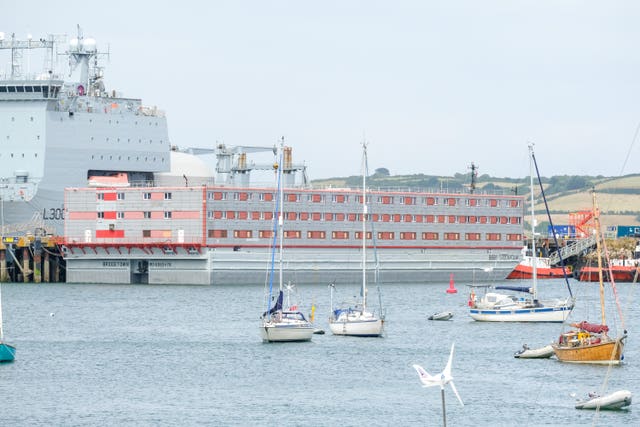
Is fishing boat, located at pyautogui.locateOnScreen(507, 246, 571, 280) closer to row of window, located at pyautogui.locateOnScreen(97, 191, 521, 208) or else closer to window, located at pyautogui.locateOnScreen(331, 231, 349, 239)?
row of window, located at pyautogui.locateOnScreen(97, 191, 521, 208)

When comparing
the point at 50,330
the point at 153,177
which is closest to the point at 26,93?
the point at 153,177

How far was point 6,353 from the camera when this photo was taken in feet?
223

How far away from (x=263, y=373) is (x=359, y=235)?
67.1 meters

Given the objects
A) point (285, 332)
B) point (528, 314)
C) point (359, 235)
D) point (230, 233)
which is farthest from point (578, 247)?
point (285, 332)

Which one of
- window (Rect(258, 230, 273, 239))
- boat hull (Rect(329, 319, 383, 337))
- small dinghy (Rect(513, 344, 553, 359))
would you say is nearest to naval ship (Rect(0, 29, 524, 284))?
window (Rect(258, 230, 273, 239))

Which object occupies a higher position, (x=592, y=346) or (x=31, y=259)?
(x=31, y=259)

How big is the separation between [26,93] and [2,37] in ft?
24.2

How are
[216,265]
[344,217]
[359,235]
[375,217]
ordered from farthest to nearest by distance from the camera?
[375,217] → [359,235] → [344,217] → [216,265]

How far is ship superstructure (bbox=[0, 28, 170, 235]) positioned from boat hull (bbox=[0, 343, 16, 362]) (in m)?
63.8

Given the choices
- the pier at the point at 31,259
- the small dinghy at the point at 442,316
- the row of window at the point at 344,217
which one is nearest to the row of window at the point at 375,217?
the row of window at the point at 344,217

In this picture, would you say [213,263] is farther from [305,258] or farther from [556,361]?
[556,361]

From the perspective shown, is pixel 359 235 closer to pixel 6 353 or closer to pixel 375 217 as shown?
pixel 375 217

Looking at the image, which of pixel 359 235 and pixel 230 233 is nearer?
pixel 230 233

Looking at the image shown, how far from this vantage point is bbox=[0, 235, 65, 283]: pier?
128125mm
